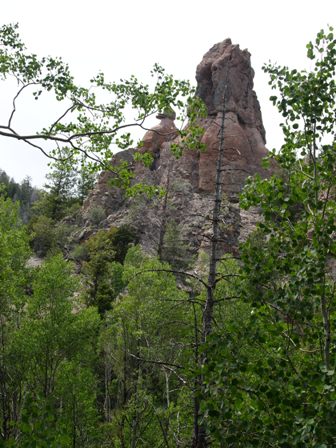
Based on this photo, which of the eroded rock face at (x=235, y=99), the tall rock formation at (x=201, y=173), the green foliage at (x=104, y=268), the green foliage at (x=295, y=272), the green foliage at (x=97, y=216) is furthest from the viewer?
the eroded rock face at (x=235, y=99)

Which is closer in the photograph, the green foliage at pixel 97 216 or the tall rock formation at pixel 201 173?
the tall rock formation at pixel 201 173

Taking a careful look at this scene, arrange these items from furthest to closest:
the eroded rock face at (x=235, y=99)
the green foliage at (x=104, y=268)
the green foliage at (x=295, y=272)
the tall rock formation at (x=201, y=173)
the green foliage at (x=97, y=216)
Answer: the eroded rock face at (x=235, y=99), the green foliage at (x=97, y=216), the tall rock formation at (x=201, y=173), the green foliage at (x=104, y=268), the green foliage at (x=295, y=272)

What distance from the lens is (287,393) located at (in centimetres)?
398

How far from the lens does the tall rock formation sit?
45375mm

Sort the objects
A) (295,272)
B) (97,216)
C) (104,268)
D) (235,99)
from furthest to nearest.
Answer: (235,99)
(97,216)
(104,268)
(295,272)

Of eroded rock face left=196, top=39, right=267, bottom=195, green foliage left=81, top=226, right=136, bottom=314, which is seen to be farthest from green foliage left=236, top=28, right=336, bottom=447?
eroded rock face left=196, top=39, right=267, bottom=195

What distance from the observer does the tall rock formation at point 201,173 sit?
45375mm

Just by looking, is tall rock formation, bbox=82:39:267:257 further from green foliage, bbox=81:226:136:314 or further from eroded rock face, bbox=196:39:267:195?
green foliage, bbox=81:226:136:314

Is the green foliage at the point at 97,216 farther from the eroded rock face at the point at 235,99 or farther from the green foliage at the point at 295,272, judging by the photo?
the green foliage at the point at 295,272

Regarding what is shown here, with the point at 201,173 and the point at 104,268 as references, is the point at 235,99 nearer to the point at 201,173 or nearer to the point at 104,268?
the point at 201,173

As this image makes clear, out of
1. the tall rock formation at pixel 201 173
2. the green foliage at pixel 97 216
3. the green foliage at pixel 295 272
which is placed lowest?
the green foliage at pixel 295 272

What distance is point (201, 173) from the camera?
178 ft

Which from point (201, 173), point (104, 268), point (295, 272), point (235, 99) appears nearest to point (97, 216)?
point (201, 173)

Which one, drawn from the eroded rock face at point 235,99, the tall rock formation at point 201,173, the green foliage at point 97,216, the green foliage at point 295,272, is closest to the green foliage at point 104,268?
the tall rock formation at point 201,173
